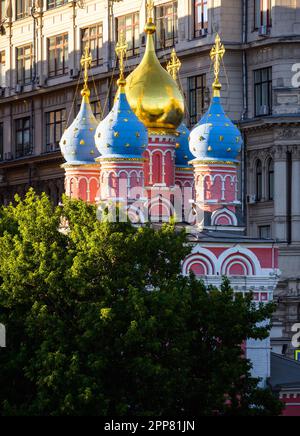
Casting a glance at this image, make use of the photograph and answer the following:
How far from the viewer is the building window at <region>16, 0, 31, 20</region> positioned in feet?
342

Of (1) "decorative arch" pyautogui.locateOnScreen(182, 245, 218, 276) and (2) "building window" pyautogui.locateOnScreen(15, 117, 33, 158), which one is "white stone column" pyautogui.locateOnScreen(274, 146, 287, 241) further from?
(1) "decorative arch" pyautogui.locateOnScreen(182, 245, 218, 276)

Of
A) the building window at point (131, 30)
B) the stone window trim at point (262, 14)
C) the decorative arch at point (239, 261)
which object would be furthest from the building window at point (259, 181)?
the decorative arch at point (239, 261)

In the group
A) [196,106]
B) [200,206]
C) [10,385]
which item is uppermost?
[196,106]

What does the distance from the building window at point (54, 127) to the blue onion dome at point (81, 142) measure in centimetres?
2606

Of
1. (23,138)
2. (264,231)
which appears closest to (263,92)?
(264,231)

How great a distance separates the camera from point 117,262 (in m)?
63.6

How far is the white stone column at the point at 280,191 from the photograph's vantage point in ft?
291

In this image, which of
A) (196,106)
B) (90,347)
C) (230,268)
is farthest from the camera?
(196,106)

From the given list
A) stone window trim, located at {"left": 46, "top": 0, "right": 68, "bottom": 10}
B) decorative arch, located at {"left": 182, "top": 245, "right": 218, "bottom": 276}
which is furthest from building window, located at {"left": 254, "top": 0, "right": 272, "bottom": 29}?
decorative arch, located at {"left": 182, "top": 245, "right": 218, "bottom": 276}

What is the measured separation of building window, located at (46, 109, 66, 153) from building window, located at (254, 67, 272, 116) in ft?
38.5

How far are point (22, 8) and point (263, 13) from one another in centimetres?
1704

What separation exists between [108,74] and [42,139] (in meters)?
5.66

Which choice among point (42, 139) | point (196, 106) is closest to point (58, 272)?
point (196, 106)

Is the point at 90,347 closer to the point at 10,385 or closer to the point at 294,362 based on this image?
the point at 10,385
